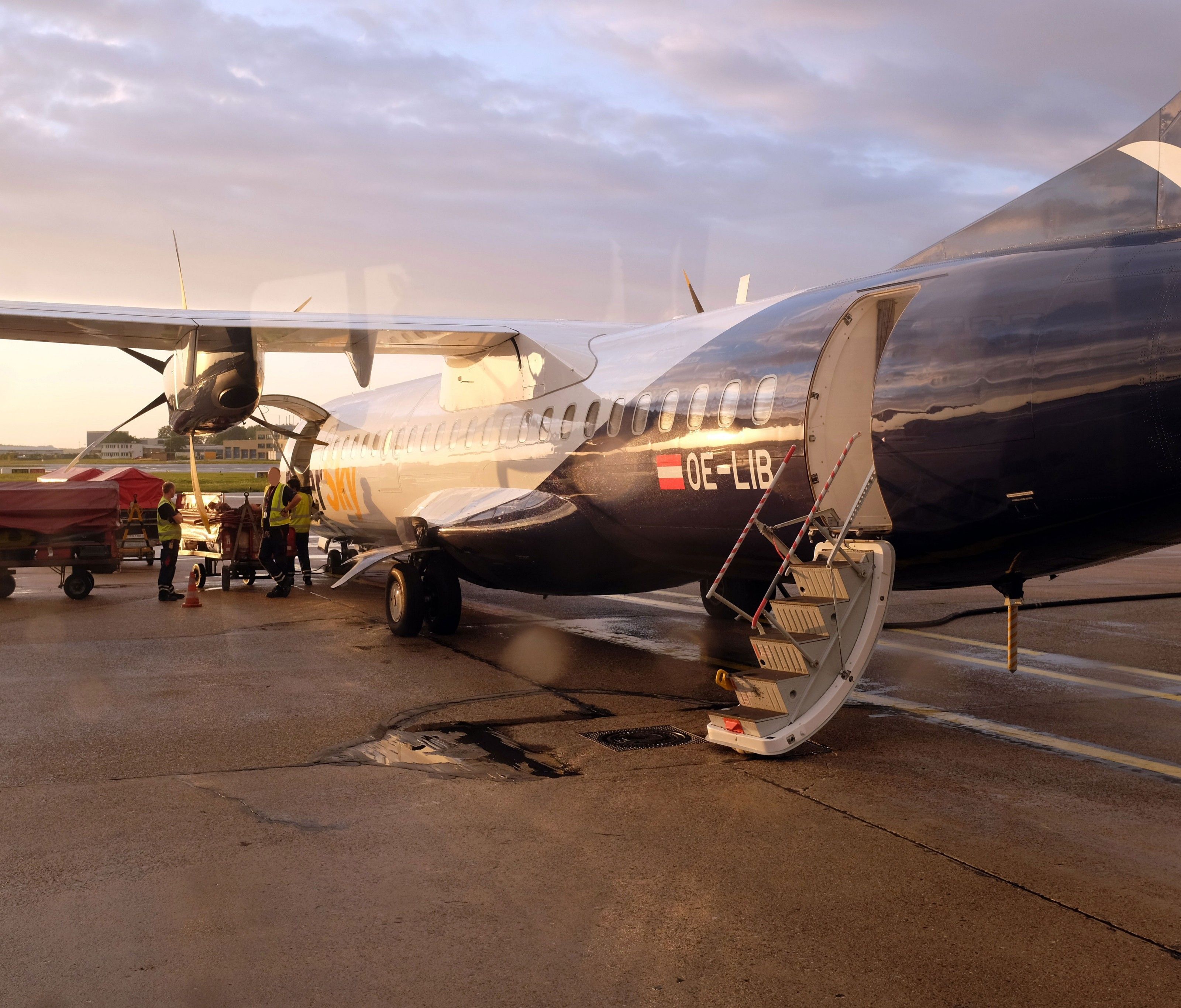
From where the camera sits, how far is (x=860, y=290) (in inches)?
315

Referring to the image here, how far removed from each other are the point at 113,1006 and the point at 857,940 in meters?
2.79

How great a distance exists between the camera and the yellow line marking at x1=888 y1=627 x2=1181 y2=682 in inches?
393

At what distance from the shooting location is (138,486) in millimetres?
26438

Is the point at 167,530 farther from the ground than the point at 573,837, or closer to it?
farther from the ground

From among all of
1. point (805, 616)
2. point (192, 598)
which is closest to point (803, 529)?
point (805, 616)

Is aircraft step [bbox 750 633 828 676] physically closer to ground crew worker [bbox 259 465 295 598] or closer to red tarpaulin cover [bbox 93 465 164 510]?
ground crew worker [bbox 259 465 295 598]

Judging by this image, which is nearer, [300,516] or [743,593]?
[743,593]

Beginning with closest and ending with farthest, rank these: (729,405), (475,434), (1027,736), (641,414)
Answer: (1027,736), (729,405), (641,414), (475,434)

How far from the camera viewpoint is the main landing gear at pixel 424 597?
1240 centimetres

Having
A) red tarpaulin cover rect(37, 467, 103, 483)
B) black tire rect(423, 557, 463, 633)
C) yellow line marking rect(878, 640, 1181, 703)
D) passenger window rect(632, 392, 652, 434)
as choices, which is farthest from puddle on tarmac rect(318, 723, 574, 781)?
red tarpaulin cover rect(37, 467, 103, 483)

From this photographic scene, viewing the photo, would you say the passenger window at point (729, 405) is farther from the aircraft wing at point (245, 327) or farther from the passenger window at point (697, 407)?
the aircraft wing at point (245, 327)

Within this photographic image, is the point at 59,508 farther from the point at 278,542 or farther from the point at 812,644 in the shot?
the point at 812,644

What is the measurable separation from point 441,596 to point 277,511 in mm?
5776

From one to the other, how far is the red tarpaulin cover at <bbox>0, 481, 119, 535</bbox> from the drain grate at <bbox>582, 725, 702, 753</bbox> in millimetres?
11537
